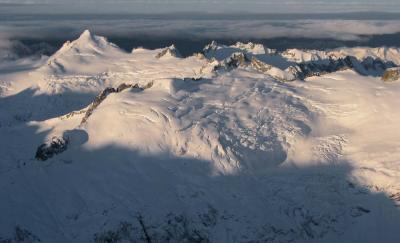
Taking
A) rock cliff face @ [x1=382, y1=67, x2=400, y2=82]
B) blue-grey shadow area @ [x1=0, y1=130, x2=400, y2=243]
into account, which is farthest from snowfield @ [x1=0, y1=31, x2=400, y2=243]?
rock cliff face @ [x1=382, y1=67, x2=400, y2=82]

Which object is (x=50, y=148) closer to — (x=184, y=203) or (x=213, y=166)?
(x=213, y=166)

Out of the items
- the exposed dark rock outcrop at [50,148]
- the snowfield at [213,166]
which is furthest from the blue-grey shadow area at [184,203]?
the exposed dark rock outcrop at [50,148]

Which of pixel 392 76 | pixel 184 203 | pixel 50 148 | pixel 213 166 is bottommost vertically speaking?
pixel 184 203

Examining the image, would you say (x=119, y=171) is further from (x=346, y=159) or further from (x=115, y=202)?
(x=346, y=159)

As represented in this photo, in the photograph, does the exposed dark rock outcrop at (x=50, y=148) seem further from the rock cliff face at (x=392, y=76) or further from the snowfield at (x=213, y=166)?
the rock cliff face at (x=392, y=76)

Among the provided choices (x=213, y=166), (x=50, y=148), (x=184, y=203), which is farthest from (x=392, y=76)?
(x=50, y=148)
